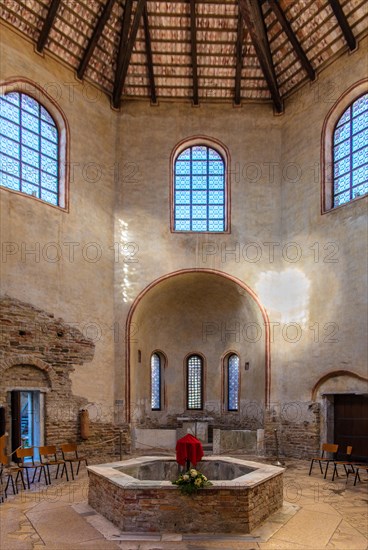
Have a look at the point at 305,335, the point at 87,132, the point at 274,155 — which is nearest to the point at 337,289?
the point at 305,335

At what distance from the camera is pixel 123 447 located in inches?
675

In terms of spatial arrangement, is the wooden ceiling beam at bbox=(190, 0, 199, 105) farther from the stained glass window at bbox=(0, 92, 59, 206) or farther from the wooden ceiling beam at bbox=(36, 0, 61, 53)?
the stained glass window at bbox=(0, 92, 59, 206)

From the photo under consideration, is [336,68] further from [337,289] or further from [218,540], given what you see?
[218,540]

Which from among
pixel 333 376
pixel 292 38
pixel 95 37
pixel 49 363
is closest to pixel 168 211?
pixel 95 37

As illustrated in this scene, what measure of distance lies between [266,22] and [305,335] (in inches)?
422

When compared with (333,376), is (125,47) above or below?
above

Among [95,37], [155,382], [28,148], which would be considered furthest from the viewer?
[155,382]

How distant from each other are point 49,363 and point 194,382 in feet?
24.1

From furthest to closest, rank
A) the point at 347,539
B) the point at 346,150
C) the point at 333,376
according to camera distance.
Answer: the point at 346,150, the point at 333,376, the point at 347,539

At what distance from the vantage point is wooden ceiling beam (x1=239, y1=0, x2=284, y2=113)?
630 inches

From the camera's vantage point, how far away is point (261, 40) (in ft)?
55.8

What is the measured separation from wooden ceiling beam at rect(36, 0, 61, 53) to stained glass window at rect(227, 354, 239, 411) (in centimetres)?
1320

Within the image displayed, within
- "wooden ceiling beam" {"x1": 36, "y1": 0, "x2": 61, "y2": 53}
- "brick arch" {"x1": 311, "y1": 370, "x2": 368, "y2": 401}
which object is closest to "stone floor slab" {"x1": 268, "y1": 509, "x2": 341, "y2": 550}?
"brick arch" {"x1": 311, "y1": 370, "x2": 368, "y2": 401}

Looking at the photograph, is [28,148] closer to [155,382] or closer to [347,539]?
[155,382]
